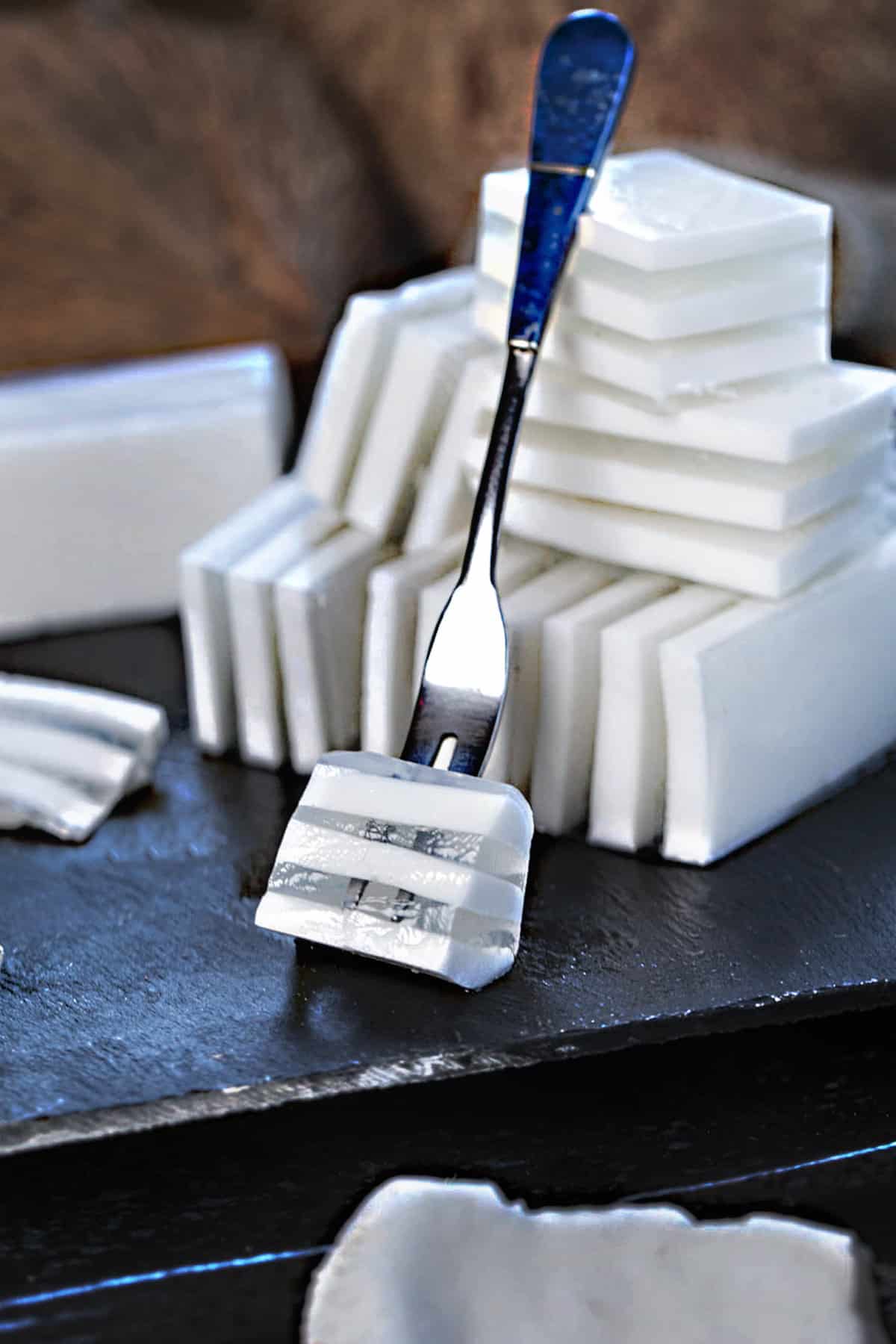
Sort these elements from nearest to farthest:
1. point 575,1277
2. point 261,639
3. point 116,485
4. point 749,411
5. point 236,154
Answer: point 575,1277
point 749,411
point 261,639
point 116,485
point 236,154

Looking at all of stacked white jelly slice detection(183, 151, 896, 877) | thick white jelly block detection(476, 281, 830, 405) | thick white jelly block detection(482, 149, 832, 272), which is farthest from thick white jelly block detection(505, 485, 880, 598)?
thick white jelly block detection(482, 149, 832, 272)

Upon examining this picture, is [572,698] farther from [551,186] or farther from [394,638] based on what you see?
[551,186]

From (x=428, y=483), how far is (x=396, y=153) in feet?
3.46

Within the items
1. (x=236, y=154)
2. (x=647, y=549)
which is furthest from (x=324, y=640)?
(x=236, y=154)

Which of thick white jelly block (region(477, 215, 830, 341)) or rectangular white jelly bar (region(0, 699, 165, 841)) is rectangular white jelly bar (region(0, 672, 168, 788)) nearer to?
rectangular white jelly bar (region(0, 699, 165, 841))

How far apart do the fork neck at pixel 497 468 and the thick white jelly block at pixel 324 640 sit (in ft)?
0.64

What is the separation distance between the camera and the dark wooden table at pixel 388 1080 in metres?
1.10

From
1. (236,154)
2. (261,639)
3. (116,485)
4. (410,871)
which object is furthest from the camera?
(236,154)

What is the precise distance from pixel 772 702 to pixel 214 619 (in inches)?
21.0

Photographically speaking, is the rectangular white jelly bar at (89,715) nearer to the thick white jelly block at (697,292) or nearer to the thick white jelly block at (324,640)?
the thick white jelly block at (324,640)

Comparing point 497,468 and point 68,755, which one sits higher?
point 497,468

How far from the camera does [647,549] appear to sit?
1.43 meters

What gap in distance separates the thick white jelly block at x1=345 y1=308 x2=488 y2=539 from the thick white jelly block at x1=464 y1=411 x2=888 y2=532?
0.35 ft

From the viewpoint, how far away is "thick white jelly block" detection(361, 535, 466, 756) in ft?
4.81
